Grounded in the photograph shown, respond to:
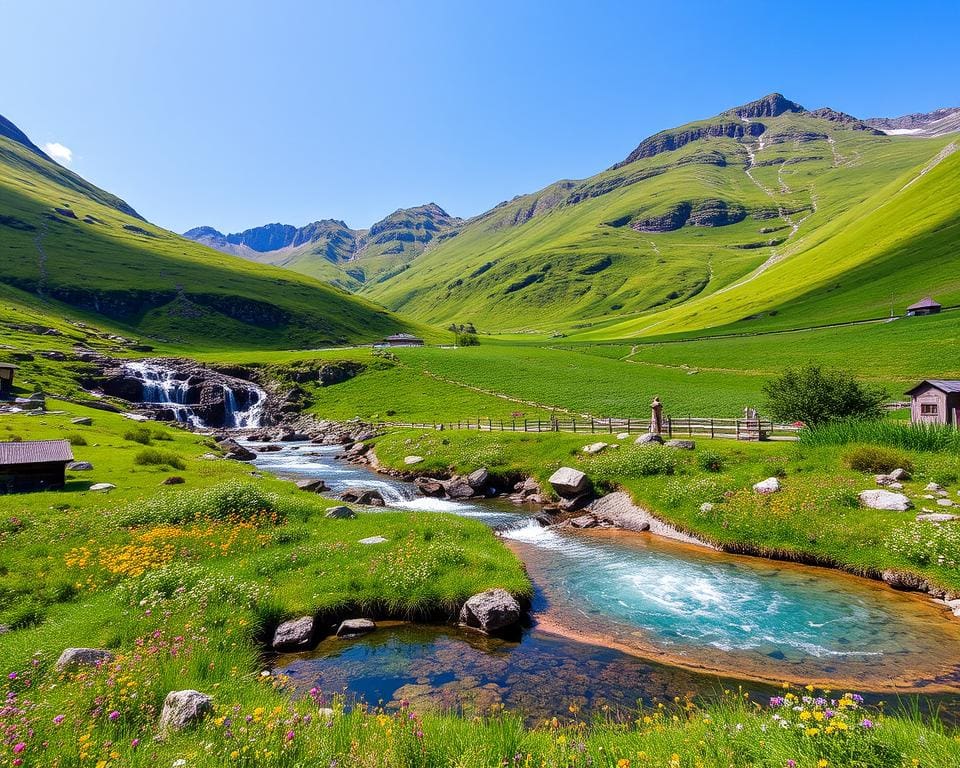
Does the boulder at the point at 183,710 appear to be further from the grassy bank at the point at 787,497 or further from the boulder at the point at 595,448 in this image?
the boulder at the point at 595,448

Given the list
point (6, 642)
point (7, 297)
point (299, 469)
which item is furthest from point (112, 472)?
point (7, 297)

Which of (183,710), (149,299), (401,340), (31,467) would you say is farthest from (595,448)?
(149,299)

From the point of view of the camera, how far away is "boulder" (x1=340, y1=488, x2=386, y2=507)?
111 feet

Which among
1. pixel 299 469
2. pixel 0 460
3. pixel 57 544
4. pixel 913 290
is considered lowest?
pixel 299 469

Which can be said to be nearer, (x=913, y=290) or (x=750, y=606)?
(x=750, y=606)

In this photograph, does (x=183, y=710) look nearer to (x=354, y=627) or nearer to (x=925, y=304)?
(x=354, y=627)

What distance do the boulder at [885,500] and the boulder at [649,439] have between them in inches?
542

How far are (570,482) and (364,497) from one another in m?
14.9

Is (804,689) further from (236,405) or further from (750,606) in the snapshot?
(236,405)

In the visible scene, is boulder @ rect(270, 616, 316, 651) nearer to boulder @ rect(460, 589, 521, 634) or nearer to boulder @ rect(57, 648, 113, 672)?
boulder @ rect(57, 648, 113, 672)

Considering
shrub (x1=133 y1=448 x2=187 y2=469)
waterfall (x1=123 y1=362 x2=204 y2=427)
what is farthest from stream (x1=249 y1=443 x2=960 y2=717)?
waterfall (x1=123 y1=362 x2=204 y2=427)

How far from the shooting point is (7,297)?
5453 inches

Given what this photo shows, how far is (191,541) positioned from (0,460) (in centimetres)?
1504

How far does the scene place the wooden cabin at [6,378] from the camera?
63.8 m
